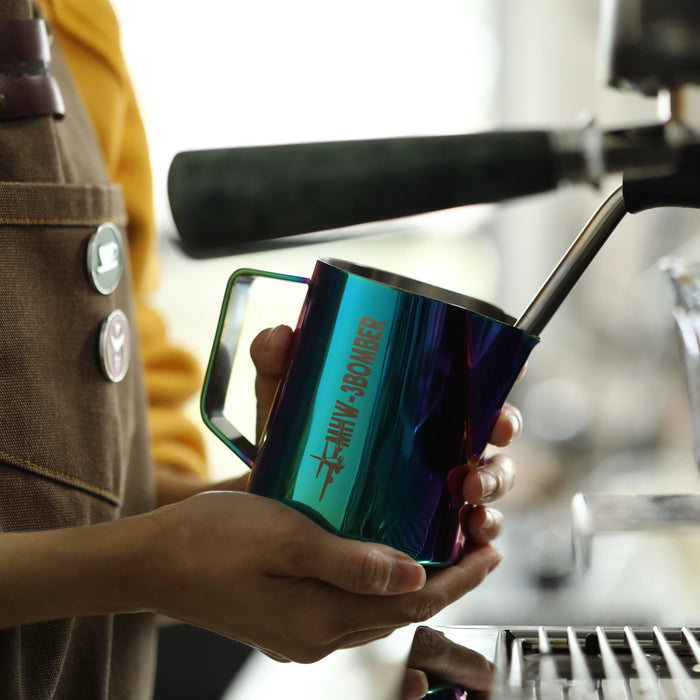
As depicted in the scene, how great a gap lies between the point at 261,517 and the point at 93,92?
1.22ft

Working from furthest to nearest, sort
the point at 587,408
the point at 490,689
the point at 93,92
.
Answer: the point at 587,408 < the point at 93,92 < the point at 490,689

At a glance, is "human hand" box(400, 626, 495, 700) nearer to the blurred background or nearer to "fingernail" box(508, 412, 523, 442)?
"fingernail" box(508, 412, 523, 442)

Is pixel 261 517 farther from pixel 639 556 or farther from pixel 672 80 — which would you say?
pixel 639 556

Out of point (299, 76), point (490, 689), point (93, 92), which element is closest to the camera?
point (490, 689)

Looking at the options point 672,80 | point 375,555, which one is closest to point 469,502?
point 375,555

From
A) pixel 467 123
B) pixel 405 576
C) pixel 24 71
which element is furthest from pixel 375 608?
pixel 467 123

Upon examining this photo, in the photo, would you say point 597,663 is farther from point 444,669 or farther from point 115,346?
point 115,346

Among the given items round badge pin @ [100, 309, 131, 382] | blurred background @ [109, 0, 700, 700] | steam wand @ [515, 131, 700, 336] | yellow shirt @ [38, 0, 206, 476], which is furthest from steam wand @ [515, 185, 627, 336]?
blurred background @ [109, 0, 700, 700]

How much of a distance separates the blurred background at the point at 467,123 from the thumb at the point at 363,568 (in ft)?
3.08

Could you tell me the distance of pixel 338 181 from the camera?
0.28 meters

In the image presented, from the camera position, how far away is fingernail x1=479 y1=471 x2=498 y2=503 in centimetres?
31

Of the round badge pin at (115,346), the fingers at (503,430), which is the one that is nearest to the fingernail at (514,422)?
the fingers at (503,430)

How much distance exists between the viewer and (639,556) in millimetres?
568

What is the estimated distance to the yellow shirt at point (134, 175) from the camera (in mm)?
531
